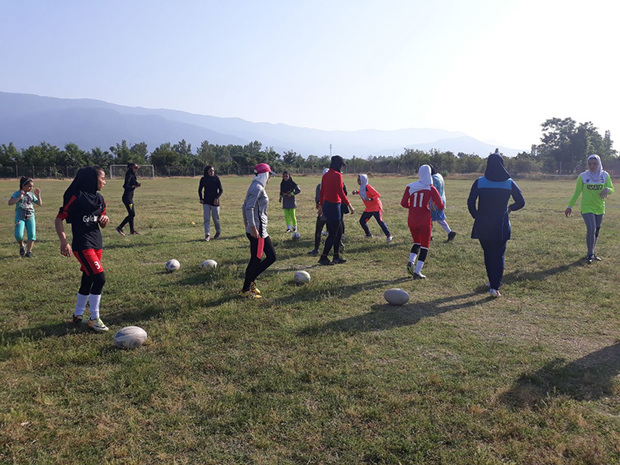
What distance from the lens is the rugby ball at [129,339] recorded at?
5.02 metres

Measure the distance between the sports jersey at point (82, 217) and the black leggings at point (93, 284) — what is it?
39 cm

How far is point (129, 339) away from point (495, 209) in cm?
563

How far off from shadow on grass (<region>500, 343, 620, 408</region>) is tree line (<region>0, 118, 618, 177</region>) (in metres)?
62.0

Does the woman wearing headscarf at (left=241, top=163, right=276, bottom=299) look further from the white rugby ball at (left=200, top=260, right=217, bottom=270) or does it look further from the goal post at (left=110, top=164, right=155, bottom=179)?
the goal post at (left=110, top=164, right=155, bottom=179)

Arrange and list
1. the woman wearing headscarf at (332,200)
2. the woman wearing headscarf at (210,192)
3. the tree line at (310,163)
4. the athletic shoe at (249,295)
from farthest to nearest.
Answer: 1. the tree line at (310,163)
2. the woman wearing headscarf at (210,192)
3. the woman wearing headscarf at (332,200)
4. the athletic shoe at (249,295)

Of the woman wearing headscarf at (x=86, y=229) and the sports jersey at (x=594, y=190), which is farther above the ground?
the sports jersey at (x=594, y=190)

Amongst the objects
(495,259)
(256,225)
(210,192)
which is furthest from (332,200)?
(210,192)

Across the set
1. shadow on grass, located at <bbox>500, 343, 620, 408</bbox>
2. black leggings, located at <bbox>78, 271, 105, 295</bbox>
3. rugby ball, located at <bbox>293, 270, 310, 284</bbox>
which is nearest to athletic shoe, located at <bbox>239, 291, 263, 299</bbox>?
rugby ball, located at <bbox>293, 270, 310, 284</bbox>

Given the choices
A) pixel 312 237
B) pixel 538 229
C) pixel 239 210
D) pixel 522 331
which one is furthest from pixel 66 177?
pixel 522 331

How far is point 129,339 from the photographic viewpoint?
197 inches

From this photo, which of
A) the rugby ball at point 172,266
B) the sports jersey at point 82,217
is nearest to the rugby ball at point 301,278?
the rugby ball at point 172,266

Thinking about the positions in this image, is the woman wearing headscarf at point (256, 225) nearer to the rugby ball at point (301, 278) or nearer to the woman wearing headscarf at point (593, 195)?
the rugby ball at point (301, 278)

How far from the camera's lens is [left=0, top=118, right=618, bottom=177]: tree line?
58.1 m

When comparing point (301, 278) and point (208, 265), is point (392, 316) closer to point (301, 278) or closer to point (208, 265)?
point (301, 278)
